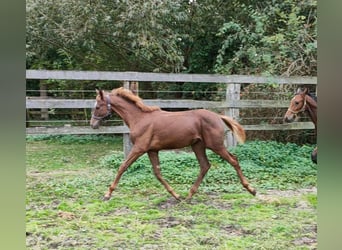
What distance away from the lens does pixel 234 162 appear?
2305mm

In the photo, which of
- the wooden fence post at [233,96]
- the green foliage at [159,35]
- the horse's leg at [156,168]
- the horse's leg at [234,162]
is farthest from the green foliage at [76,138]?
the wooden fence post at [233,96]

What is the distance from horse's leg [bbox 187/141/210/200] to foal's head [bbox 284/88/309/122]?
0.70 metres

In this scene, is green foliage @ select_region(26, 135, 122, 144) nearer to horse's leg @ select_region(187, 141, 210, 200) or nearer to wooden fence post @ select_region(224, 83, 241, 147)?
horse's leg @ select_region(187, 141, 210, 200)

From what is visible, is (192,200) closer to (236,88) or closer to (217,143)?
(217,143)

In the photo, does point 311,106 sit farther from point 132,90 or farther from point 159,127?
→ point 132,90

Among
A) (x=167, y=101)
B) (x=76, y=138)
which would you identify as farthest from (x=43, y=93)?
(x=167, y=101)

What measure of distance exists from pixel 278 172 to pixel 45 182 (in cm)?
160

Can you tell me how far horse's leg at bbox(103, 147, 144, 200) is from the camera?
7.18 feet

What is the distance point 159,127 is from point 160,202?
475mm

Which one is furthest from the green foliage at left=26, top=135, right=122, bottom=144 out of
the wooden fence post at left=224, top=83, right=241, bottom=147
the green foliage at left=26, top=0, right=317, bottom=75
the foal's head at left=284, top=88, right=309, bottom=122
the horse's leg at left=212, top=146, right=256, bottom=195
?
the foal's head at left=284, top=88, right=309, bottom=122

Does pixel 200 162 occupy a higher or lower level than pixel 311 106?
lower

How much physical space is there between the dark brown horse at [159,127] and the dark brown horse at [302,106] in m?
0.47
